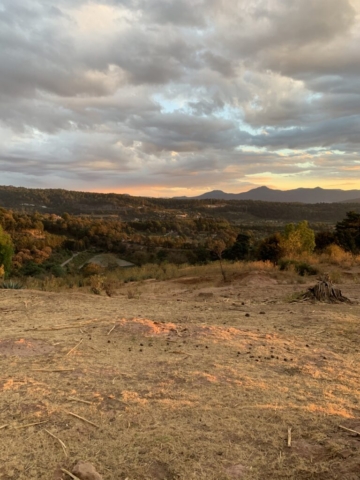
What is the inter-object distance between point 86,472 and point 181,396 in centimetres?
150

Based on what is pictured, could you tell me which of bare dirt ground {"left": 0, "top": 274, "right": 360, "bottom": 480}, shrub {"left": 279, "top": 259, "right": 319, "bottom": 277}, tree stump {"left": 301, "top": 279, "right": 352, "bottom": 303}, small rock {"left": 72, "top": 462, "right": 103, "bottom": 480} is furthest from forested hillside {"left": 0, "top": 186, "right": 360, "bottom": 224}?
small rock {"left": 72, "top": 462, "right": 103, "bottom": 480}

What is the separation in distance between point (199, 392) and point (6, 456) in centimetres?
193

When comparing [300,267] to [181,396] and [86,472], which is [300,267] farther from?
[86,472]

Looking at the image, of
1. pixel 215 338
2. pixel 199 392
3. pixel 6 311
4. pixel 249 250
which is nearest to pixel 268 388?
pixel 199 392

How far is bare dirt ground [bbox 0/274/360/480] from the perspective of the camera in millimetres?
2840

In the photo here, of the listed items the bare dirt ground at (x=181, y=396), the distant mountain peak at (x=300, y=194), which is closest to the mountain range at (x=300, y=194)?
the distant mountain peak at (x=300, y=194)

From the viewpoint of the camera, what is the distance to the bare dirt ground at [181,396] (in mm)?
2840

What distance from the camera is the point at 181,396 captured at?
3941mm

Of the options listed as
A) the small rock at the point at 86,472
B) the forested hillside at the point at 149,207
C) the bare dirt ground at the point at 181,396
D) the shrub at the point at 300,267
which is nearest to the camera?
the small rock at the point at 86,472

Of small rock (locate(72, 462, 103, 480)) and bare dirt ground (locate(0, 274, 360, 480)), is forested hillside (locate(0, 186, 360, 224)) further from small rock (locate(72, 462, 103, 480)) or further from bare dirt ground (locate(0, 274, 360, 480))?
small rock (locate(72, 462, 103, 480))

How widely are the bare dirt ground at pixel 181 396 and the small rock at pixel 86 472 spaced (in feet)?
0.39

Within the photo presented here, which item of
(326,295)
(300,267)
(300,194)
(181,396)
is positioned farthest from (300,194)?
(181,396)

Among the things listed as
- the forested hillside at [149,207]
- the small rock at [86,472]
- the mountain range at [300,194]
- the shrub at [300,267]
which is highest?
the mountain range at [300,194]

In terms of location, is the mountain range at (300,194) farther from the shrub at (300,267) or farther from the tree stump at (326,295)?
the tree stump at (326,295)
